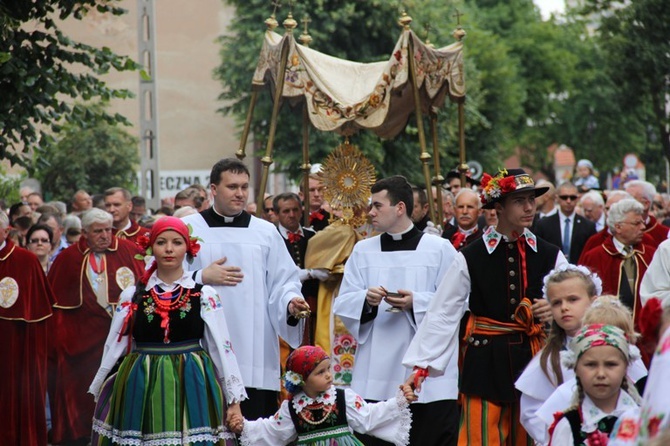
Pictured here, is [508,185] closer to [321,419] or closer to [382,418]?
[382,418]

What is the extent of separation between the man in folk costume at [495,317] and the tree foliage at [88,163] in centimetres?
2106

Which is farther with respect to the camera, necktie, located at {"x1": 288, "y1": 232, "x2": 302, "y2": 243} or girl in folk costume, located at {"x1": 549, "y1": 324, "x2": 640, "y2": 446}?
necktie, located at {"x1": 288, "y1": 232, "x2": 302, "y2": 243}

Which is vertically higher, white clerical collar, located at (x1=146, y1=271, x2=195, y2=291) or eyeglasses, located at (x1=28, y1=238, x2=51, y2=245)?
eyeglasses, located at (x1=28, y1=238, x2=51, y2=245)

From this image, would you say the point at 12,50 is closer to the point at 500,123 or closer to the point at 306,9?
the point at 306,9

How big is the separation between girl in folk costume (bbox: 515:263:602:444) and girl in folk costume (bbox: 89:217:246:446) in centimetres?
170

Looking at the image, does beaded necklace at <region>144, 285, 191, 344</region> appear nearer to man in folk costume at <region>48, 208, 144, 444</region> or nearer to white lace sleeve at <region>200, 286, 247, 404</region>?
white lace sleeve at <region>200, 286, 247, 404</region>

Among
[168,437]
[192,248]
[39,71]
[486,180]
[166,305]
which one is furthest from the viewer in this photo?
[39,71]

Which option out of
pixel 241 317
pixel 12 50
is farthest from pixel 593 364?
pixel 12 50

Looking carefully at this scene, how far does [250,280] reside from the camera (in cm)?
870

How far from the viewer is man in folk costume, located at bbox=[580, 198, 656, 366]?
11.9 metres

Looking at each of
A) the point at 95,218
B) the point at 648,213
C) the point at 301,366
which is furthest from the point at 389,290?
the point at 648,213

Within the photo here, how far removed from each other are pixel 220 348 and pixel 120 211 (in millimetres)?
6397

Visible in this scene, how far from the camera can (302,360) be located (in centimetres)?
736

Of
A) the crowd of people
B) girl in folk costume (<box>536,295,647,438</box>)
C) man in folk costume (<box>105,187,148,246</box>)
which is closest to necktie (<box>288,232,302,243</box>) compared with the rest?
the crowd of people
